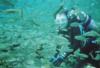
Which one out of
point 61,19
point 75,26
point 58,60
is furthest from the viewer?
point 58,60

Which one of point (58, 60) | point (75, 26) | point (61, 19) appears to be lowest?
point (58, 60)

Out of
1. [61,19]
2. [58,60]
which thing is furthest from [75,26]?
[58,60]

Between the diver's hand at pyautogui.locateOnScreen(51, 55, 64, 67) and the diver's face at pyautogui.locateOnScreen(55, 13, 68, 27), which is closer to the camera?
the diver's face at pyautogui.locateOnScreen(55, 13, 68, 27)

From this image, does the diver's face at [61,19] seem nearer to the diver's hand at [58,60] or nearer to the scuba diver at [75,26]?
the scuba diver at [75,26]

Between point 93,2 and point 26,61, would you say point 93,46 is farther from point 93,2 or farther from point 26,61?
point 93,2

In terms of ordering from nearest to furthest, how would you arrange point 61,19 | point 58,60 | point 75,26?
point 75,26 → point 61,19 → point 58,60

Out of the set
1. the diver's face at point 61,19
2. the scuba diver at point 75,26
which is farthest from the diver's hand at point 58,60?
the diver's face at point 61,19

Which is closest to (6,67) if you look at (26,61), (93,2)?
(26,61)

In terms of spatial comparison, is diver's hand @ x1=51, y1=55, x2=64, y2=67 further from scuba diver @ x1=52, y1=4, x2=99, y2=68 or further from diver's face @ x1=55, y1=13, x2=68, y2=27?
diver's face @ x1=55, y1=13, x2=68, y2=27

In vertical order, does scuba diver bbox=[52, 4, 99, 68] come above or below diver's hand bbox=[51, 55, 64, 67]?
above

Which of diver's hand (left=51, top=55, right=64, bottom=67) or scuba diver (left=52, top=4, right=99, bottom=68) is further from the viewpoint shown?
diver's hand (left=51, top=55, right=64, bottom=67)

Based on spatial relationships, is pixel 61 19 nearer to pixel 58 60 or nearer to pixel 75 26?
pixel 75 26

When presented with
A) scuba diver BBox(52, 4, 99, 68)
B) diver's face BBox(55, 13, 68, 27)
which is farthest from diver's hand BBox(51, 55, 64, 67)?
diver's face BBox(55, 13, 68, 27)

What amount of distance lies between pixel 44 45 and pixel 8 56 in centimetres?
180
